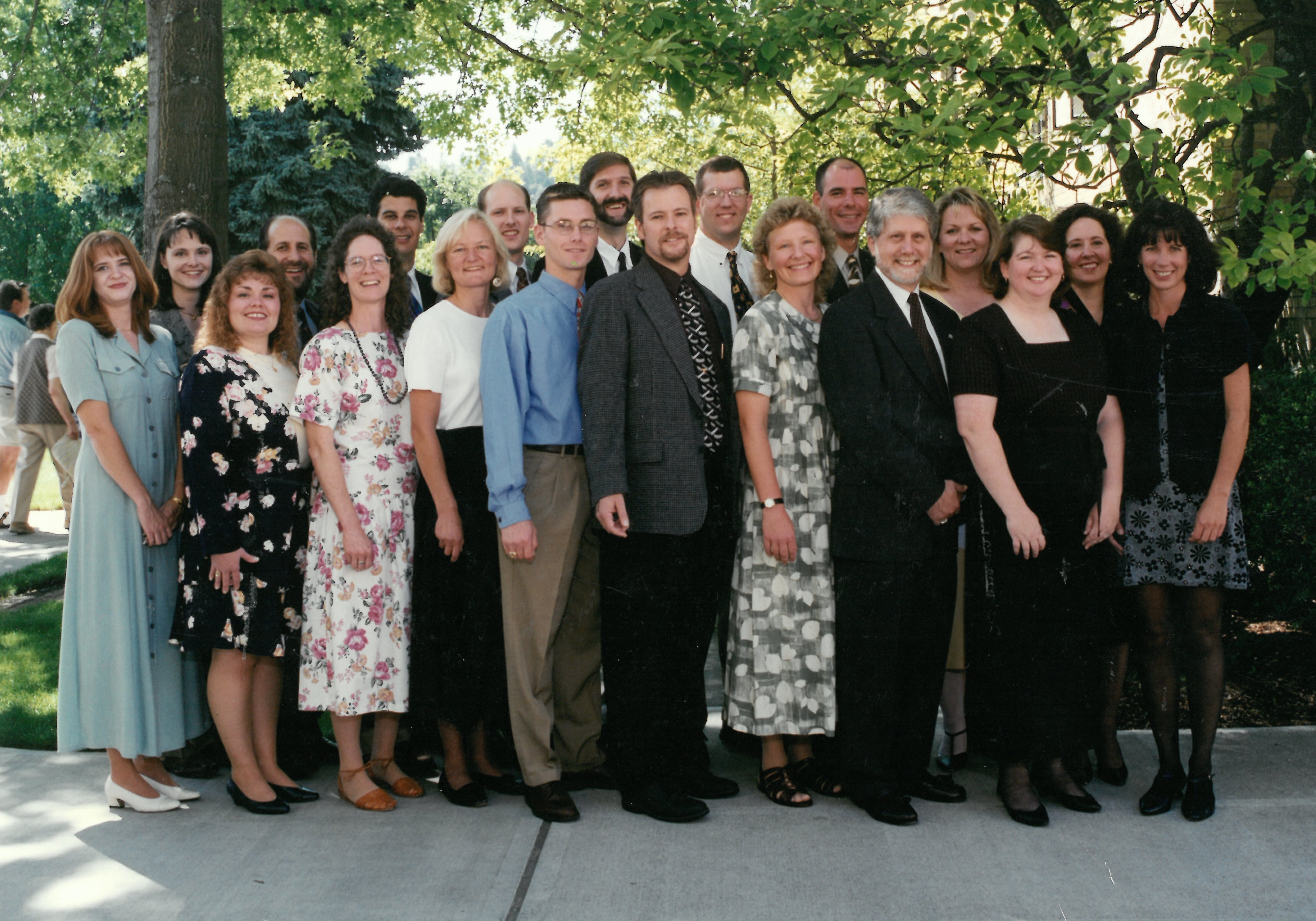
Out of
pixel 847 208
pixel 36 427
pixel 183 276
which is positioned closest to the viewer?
pixel 183 276

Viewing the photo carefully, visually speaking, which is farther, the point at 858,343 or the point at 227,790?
the point at 227,790

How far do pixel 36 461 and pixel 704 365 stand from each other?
9.09 metres

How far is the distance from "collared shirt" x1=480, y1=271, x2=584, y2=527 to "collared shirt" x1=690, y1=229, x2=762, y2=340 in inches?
38.8

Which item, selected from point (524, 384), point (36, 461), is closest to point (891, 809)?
point (524, 384)

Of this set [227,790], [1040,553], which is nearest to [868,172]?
[1040,553]

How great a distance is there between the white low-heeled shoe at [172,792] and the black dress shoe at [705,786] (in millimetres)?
1879

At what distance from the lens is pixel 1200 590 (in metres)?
4.32

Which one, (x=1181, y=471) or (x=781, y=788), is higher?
→ (x=1181, y=471)

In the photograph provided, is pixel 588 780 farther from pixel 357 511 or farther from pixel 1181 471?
pixel 1181 471

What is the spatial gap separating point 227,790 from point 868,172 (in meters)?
5.65

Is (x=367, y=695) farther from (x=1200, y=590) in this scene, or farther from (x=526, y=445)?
(x=1200, y=590)

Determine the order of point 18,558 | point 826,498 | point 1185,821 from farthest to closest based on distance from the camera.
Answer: point 18,558 → point 826,498 → point 1185,821

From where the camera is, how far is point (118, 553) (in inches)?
169

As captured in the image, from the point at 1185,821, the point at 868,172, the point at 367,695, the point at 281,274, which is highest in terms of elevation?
the point at 868,172
